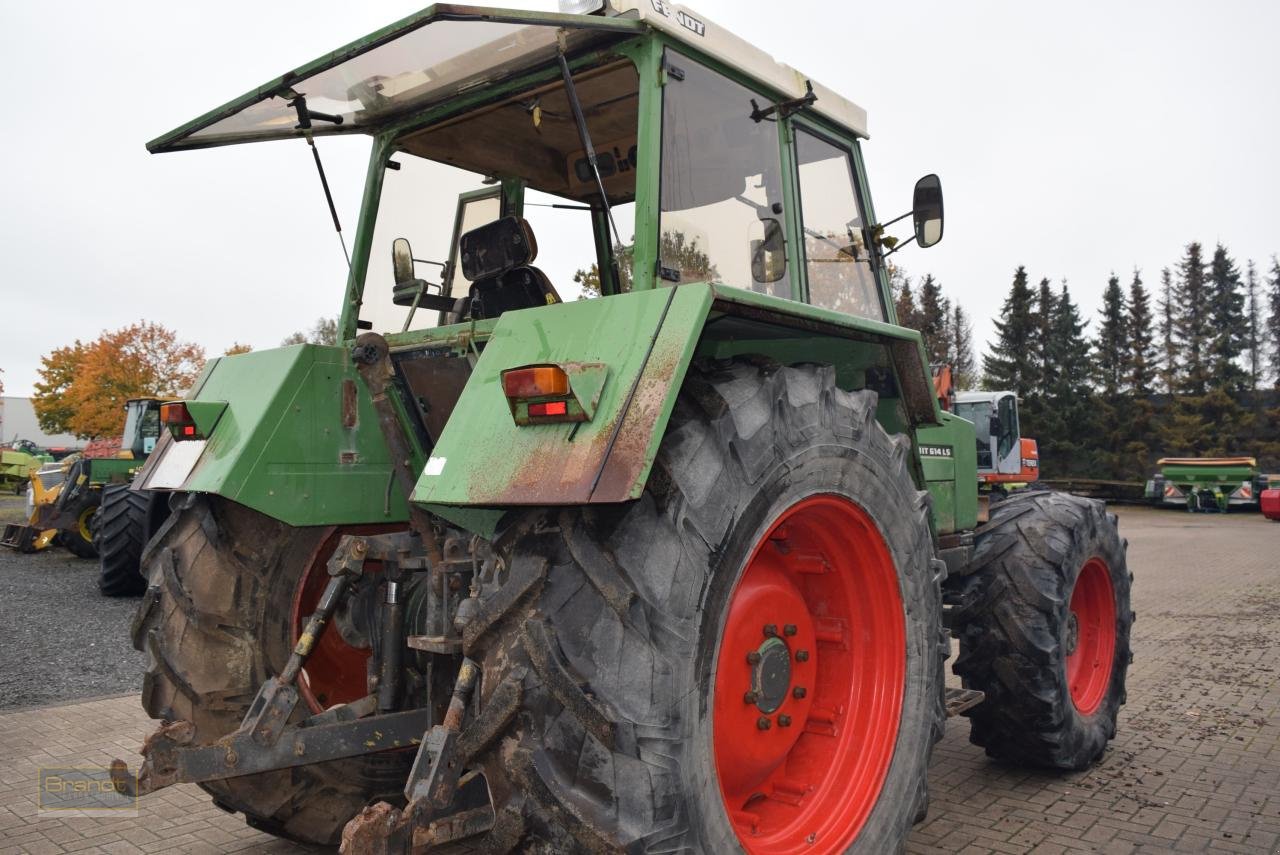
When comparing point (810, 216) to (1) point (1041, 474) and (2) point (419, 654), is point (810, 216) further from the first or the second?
(1) point (1041, 474)

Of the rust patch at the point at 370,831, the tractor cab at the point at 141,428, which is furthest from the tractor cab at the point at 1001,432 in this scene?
the rust patch at the point at 370,831

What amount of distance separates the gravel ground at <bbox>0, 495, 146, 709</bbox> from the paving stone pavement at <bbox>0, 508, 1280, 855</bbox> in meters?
0.67

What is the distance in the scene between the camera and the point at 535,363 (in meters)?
2.29

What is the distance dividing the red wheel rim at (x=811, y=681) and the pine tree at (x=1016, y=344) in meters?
42.6

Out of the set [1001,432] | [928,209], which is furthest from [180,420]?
[1001,432]

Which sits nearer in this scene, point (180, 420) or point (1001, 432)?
point (180, 420)

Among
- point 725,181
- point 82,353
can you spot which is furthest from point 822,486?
point 82,353

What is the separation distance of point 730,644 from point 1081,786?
2641 mm

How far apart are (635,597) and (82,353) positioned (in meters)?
49.8

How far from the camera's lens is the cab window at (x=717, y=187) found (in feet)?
9.68

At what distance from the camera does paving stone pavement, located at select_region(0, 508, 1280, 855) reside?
3.65m

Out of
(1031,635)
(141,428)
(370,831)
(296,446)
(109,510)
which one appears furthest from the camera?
(141,428)

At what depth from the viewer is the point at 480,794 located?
2.30 metres

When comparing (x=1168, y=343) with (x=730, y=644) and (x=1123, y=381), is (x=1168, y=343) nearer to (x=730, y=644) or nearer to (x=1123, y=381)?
(x=1123, y=381)
